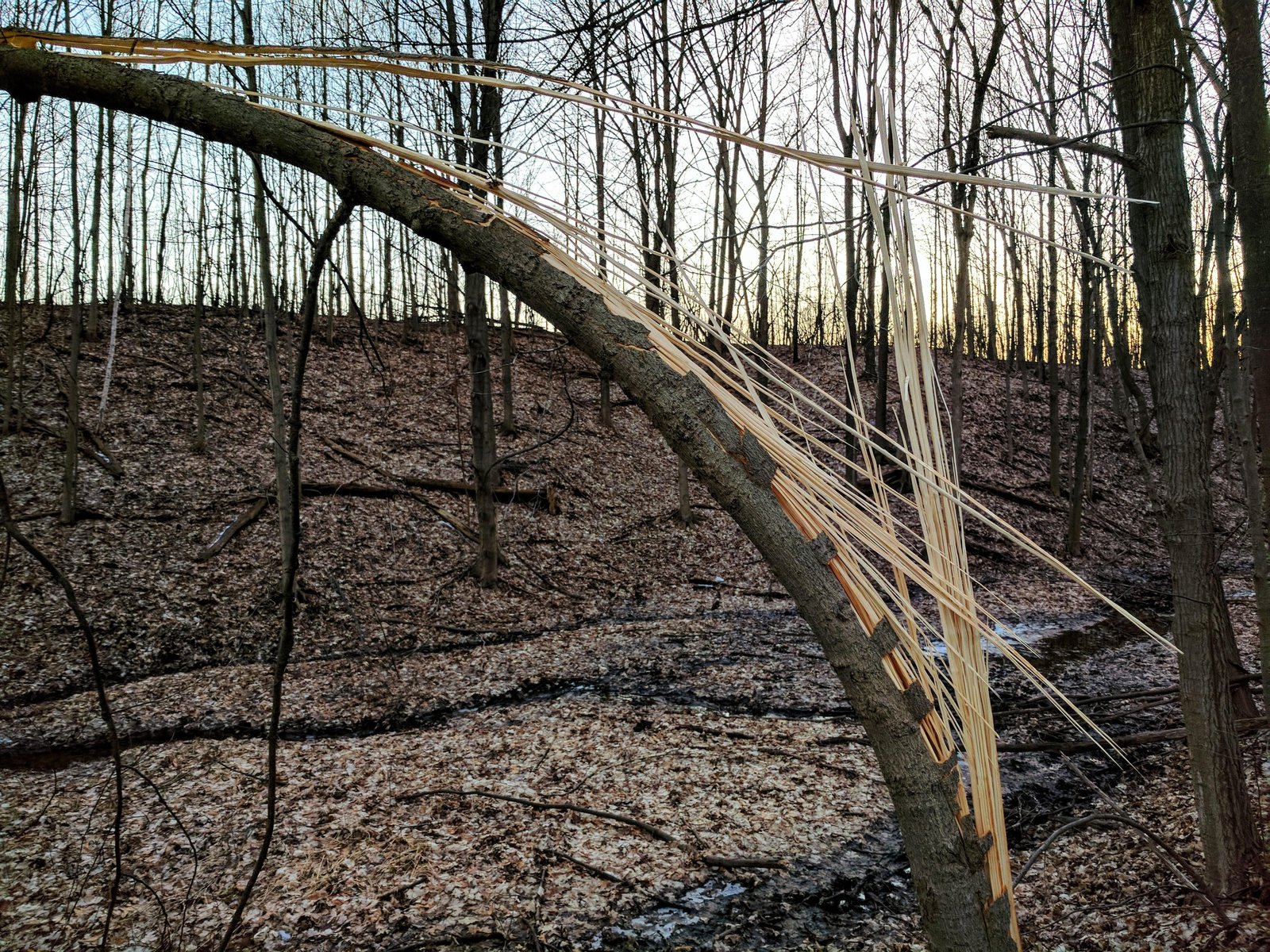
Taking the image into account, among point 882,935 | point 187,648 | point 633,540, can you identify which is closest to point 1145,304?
point 882,935

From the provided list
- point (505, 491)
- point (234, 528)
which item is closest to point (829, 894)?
point (234, 528)

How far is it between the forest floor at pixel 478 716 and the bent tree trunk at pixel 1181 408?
0.32 m

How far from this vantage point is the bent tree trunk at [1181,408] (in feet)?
9.35

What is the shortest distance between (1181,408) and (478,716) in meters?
5.50

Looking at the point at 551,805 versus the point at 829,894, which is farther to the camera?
the point at 551,805

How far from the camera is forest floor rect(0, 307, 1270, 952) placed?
3641mm

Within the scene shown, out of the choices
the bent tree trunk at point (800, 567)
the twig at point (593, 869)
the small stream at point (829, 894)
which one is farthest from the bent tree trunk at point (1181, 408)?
the twig at point (593, 869)

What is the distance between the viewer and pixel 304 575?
9.30 meters

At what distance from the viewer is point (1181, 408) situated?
2.94 meters

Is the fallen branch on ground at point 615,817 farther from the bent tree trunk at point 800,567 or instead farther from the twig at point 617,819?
the bent tree trunk at point 800,567

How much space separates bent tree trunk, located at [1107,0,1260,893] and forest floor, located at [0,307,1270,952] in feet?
1.06

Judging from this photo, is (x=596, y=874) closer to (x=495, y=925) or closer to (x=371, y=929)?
(x=495, y=925)

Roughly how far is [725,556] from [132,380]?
36.9 feet

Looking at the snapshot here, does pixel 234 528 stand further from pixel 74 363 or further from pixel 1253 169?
pixel 1253 169
